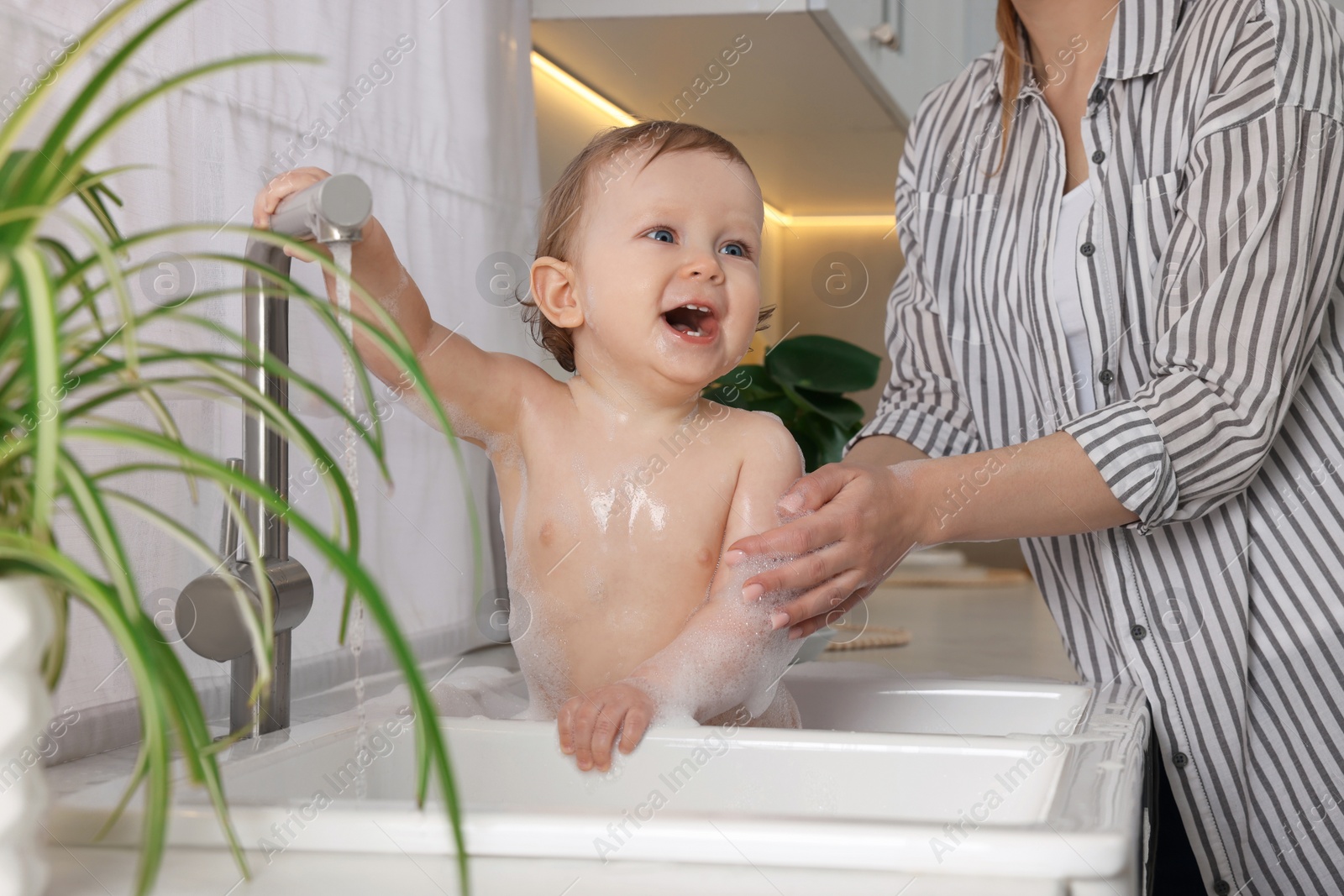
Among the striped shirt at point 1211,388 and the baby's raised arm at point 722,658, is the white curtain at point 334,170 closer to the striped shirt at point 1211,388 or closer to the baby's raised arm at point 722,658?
the baby's raised arm at point 722,658

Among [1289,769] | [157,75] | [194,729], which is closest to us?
[194,729]

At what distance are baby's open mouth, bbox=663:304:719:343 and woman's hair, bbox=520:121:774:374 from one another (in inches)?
2.3

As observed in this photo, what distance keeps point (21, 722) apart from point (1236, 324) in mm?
891

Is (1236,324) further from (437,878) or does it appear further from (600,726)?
(437,878)

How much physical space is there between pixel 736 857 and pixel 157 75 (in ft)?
2.41

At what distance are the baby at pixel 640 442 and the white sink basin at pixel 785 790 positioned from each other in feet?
0.51

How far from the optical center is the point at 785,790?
688 mm

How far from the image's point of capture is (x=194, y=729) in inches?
15.3

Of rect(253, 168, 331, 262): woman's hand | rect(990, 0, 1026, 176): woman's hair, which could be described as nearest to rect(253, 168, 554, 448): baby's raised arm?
rect(253, 168, 331, 262): woman's hand

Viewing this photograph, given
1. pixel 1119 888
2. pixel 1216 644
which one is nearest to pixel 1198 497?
pixel 1216 644

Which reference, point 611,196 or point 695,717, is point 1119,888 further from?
point 611,196

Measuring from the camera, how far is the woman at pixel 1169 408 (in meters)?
0.90

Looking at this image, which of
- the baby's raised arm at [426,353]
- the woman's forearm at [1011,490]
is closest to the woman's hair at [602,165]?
the baby's raised arm at [426,353]

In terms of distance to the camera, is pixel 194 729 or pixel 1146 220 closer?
pixel 194 729
